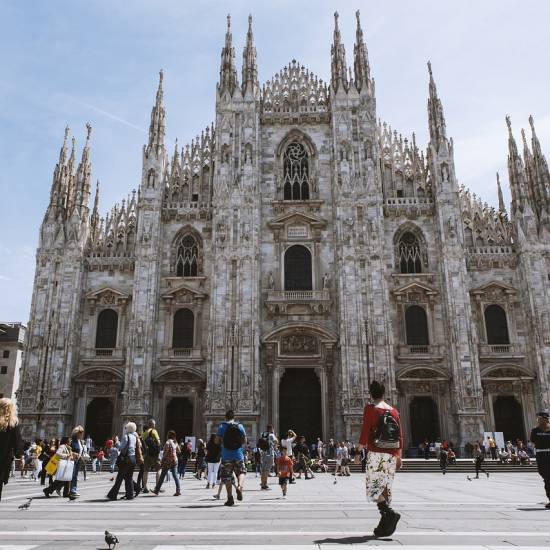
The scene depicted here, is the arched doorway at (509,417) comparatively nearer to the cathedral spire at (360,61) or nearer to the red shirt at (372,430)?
the cathedral spire at (360,61)

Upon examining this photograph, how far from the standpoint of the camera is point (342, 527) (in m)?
6.90

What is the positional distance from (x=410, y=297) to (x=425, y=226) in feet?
14.0

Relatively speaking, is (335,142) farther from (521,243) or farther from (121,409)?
(121,409)

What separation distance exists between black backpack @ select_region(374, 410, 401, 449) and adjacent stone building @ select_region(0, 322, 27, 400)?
178ft

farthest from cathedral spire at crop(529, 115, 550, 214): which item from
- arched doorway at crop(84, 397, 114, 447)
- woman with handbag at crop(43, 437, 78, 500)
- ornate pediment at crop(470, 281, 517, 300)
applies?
woman with handbag at crop(43, 437, 78, 500)

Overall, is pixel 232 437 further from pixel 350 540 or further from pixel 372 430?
pixel 350 540

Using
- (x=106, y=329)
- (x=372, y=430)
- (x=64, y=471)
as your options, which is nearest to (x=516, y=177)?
(x=106, y=329)

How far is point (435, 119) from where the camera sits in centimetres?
3319

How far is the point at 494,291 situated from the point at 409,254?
193 inches

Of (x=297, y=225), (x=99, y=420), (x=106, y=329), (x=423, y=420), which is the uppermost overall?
(x=297, y=225)

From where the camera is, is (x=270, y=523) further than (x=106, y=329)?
No

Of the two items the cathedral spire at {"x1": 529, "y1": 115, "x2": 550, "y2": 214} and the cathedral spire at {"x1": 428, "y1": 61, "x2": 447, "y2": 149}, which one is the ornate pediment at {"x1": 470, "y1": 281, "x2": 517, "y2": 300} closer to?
the cathedral spire at {"x1": 529, "y1": 115, "x2": 550, "y2": 214}

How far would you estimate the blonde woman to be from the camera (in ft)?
22.4

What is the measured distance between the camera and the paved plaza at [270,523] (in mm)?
5664
